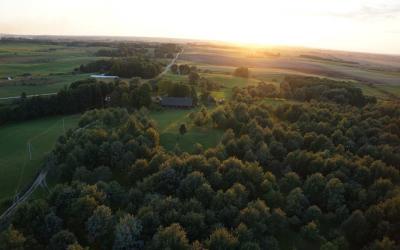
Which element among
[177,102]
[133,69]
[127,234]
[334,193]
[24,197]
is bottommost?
[24,197]

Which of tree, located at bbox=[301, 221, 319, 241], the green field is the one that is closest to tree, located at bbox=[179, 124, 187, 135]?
tree, located at bbox=[301, 221, 319, 241]

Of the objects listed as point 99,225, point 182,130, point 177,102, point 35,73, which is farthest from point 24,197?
point 35,73

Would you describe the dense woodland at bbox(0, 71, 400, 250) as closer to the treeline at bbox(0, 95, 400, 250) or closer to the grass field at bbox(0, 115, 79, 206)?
the treeline at bbox(0, 95, 400, 250)

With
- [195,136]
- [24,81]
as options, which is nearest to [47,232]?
[195,136]

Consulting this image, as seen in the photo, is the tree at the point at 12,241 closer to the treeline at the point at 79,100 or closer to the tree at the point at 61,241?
the tree at the point at 61,241

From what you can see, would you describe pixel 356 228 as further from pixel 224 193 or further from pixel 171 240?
pixel 171 240

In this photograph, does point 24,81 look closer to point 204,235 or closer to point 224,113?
point 224,113
